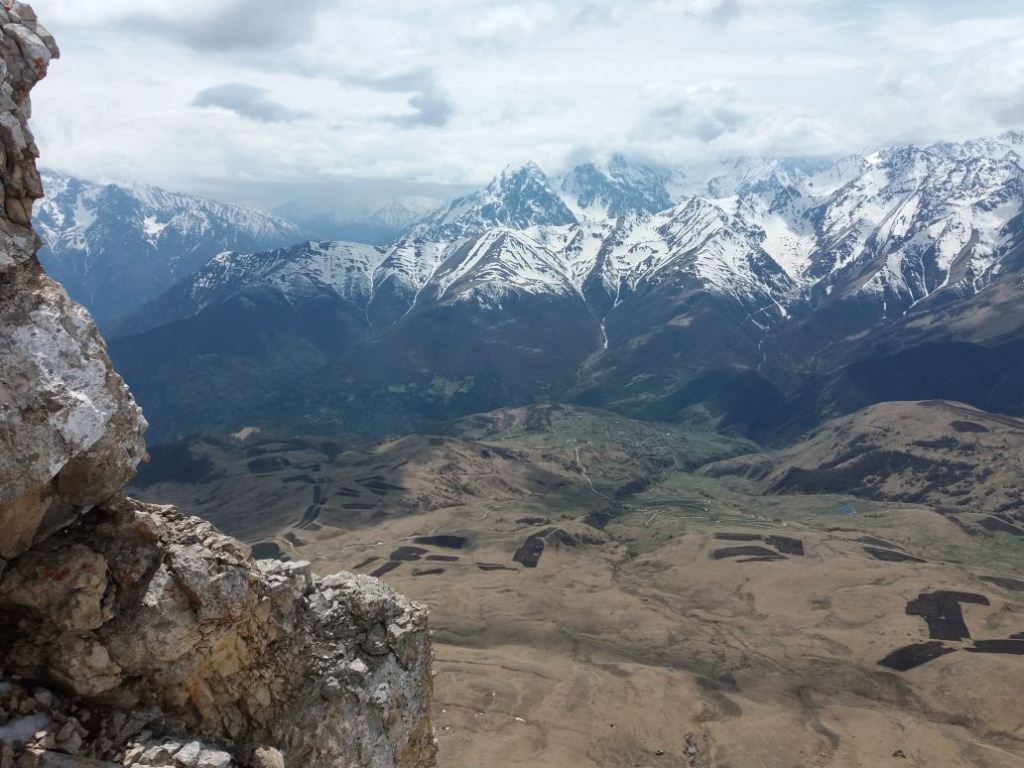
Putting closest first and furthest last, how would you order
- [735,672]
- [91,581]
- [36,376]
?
[36,376] < [91,581] < [735,672]

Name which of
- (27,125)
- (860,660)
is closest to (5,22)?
(27,125)

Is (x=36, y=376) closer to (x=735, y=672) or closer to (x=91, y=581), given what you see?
(x=91, y=581)

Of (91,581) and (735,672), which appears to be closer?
(91,581)

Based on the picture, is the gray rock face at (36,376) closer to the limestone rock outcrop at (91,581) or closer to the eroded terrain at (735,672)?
the limestone rock outcrop at (91,581)

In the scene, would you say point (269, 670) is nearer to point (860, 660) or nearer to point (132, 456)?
point (132, 456)

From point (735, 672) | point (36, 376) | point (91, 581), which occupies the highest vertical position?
point (36, 376)

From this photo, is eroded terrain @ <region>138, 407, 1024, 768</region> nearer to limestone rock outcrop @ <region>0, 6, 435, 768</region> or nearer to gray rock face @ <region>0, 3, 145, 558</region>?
limestone rock outcrop @ <region>0, 6, 435, 768</region>

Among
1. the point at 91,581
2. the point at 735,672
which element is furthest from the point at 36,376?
the point at 735,672

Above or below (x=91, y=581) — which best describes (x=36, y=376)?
above
